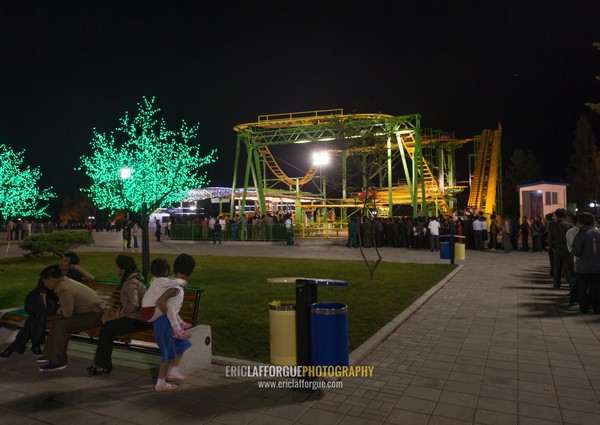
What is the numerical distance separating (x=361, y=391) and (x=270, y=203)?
46.2m

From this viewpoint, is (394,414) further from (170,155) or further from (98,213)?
(98,213)

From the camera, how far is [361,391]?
14.3ft

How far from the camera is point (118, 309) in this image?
18.6 ft

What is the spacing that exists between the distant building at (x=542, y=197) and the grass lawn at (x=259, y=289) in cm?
1397

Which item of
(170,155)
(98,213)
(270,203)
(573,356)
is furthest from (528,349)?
(98,213)

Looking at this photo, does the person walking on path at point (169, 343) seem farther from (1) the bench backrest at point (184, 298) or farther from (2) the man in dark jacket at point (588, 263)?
(2) the man in dark jacket at point (588, 263)

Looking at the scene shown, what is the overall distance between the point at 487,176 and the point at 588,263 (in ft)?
104

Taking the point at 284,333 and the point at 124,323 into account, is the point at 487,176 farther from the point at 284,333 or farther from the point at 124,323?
the point at 124,323

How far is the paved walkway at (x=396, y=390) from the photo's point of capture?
149 inches

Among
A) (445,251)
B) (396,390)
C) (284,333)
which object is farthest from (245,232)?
(396,390)

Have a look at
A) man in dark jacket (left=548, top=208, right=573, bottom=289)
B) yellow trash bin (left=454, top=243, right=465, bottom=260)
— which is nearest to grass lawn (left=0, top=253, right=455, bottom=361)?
yellow trash bin (left=454, top=243, right=465, bottom=260)

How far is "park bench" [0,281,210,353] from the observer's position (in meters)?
5.04

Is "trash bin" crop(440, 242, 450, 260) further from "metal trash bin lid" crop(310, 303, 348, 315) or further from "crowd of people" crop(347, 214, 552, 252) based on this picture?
"metal trash bin lid" crop(310, 303, 348, 315)

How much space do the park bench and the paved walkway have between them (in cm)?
29
